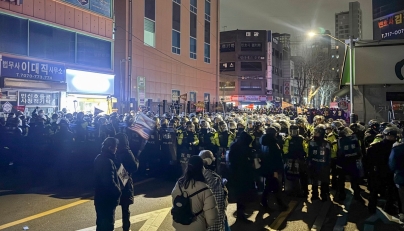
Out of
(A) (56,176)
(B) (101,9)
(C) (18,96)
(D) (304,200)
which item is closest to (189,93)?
(B) (101,9)

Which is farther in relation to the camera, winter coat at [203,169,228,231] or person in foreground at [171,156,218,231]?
winter coat at [203,169,228,231]

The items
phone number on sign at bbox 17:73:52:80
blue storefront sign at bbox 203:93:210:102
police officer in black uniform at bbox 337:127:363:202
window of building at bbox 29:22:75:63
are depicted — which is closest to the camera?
police officer in black uniform at bbox 337:127:363:202

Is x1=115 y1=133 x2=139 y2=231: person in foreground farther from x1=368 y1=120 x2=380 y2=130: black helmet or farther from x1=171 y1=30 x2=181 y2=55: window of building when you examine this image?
x1=171 y1=30 x2=181 y2=55: window of building

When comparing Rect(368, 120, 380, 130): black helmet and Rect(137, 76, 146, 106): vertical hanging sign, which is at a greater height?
Rect(137, 76, 146, 106): vertical hanging sign

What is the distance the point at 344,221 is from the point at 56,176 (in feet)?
27.3

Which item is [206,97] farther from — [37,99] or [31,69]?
[31,69]

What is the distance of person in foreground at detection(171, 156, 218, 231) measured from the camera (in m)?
3.80

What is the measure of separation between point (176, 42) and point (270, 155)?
1188 inches

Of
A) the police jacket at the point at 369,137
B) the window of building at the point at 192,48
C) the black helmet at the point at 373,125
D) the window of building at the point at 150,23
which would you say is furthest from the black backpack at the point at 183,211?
the window of building at the point at 192,48

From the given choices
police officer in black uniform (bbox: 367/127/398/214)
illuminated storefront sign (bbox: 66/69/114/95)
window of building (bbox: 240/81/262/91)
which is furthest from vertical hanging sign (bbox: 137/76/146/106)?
window of building (bbox: 240/81/262/91)

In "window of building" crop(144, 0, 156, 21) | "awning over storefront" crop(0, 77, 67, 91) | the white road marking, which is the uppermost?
"window of building" crop(144, 0, 156, 21)

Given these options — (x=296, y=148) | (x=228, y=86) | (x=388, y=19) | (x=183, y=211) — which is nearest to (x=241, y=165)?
(x=296, y=148)

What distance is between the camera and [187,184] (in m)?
3.91

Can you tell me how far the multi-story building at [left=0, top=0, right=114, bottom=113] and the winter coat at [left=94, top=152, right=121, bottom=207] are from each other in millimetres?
13164
